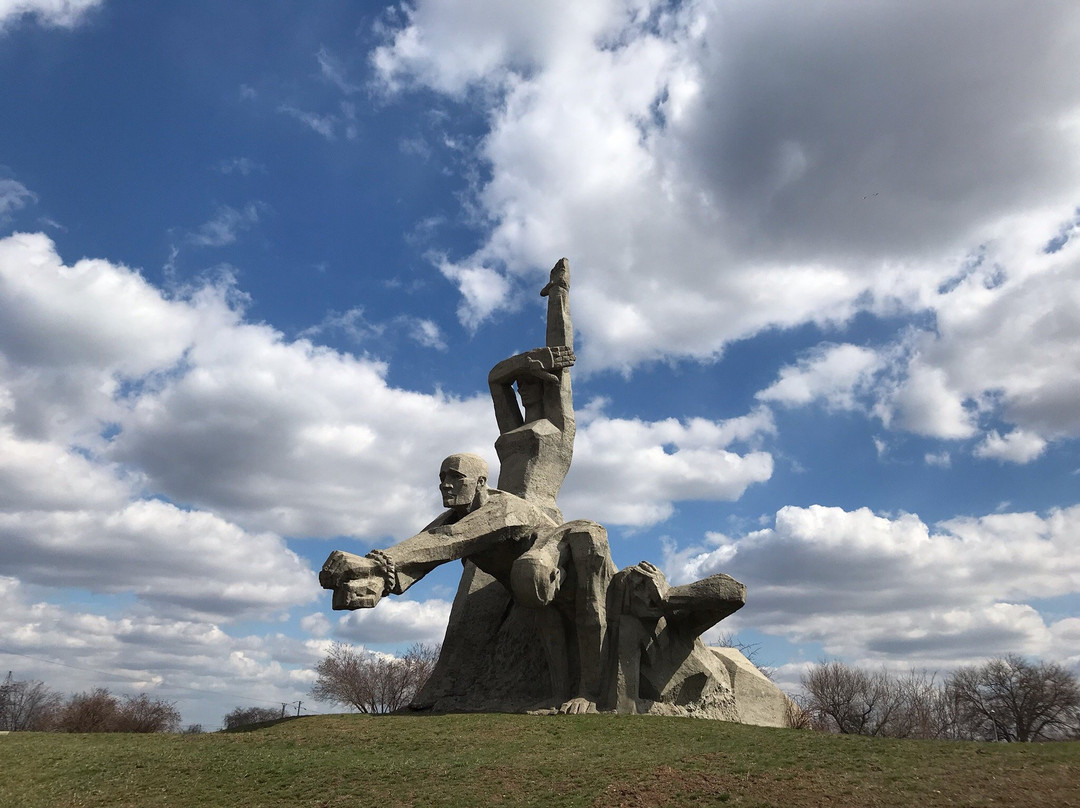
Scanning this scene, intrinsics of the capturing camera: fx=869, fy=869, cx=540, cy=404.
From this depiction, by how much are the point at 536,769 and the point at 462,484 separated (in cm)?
359

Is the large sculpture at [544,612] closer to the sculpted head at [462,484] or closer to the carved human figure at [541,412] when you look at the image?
the sculpted head at [462,484]

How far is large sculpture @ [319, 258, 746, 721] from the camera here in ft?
27.8

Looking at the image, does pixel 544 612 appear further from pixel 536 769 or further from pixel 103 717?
pixel 103 717

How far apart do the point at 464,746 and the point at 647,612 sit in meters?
2.67

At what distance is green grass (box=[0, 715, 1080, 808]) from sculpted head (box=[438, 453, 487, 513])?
233cm

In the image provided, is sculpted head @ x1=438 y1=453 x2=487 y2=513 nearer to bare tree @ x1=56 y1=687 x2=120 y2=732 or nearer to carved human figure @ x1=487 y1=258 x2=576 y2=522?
carved human figure @ x1=487 y1=258 x2=576 y2=522

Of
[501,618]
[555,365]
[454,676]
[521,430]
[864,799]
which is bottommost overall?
[864,799]

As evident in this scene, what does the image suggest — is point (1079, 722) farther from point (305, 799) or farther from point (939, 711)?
point (305, 799)

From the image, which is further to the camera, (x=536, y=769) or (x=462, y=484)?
(x=462, y=484)

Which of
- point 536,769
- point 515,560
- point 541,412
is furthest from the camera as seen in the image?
point 541,412

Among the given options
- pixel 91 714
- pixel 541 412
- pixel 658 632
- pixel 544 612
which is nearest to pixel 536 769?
pixel 544 612

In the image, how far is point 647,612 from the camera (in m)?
8.99

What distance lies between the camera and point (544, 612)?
9.08m

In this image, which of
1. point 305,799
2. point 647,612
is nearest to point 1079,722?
point 647,612
